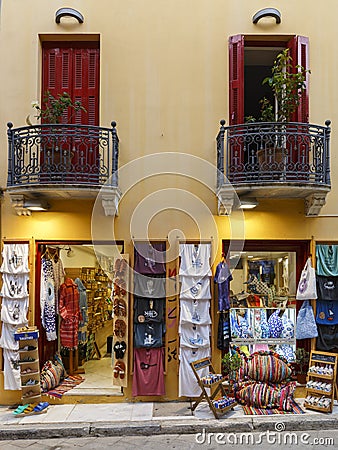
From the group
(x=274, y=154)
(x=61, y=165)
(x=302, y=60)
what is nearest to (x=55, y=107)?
(x=61, y=165)

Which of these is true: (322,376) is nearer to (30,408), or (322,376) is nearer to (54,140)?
(30,408)

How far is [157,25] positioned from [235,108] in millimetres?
2145

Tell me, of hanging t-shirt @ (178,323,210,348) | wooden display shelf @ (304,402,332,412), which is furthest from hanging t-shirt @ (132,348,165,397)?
wooden display shelf @ (304,402,332,412)

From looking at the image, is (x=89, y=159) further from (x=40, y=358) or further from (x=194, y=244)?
(x=40, y=358)

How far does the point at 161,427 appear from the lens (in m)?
8.12

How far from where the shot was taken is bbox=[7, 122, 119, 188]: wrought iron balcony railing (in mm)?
8875

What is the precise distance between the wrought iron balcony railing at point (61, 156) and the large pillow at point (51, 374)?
349cm

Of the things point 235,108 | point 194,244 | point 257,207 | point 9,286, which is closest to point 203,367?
point 194,244

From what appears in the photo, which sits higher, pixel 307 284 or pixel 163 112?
pixel 163 112

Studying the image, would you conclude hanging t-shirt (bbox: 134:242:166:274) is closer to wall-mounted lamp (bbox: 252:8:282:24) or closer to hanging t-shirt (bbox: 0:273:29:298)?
hanging t-shirt (bbox: 0:273:29:298)

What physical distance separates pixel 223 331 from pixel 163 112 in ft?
13.7

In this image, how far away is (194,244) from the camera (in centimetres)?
946

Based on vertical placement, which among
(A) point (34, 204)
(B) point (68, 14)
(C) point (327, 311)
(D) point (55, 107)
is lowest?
(C) point (327, 311)

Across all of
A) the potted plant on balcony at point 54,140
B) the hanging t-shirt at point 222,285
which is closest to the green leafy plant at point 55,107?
the potted plant on balcony at point 54,140
